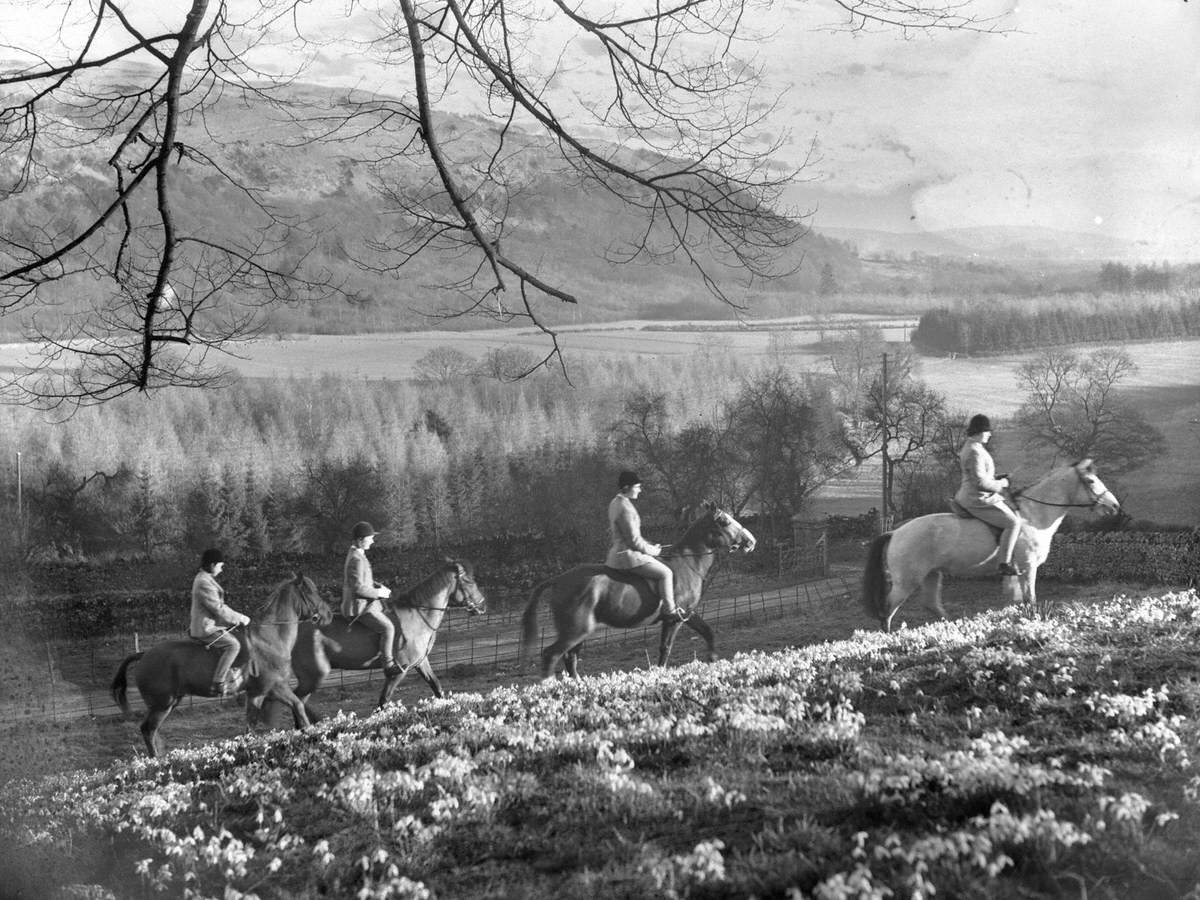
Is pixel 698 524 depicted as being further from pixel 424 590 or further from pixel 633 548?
pixel 424 590

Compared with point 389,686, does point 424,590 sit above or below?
above

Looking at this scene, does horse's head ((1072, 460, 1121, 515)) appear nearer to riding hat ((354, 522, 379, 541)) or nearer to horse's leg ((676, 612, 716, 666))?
horse's leg ((676, 612, 716, 666))

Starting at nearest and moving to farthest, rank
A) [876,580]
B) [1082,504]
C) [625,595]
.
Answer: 1. [625,595]
2. [876,580]
3. [1082,504]

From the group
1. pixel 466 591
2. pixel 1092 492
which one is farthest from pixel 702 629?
pixel 1092 492

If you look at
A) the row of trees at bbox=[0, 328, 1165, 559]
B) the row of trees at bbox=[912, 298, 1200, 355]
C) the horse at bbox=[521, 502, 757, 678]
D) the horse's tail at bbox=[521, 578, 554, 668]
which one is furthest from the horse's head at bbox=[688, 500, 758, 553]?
the row of trees at bbox=[912, 298, 1200, 355]

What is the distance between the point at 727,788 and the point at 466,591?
10.0ft

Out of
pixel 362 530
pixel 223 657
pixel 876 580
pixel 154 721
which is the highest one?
pixel 362 530

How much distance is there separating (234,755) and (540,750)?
7.19 feet

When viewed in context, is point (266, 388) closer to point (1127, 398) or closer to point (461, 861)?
point (461, 861)

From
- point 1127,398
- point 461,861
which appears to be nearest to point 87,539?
point 461,861

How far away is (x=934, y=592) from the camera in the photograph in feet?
28.2

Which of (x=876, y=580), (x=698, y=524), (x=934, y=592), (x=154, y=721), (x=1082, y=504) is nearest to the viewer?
(x=154, y=721)

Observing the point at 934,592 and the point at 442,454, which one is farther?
the point at 934,592

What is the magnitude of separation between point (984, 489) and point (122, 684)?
235 inches
